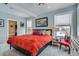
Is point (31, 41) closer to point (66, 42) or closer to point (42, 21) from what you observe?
point (42, 21)

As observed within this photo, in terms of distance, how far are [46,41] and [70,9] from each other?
726 millimetres

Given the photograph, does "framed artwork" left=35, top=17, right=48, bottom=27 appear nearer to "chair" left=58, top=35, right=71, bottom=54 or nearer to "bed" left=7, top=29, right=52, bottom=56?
"bed" left=7, top=29, right=52, bottom=56

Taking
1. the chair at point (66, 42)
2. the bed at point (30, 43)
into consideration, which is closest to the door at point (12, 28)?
the bed at point (30, 43)

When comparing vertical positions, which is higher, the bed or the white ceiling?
the white ceiling

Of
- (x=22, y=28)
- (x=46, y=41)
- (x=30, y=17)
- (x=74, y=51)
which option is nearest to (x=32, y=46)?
(x=46, y=41)

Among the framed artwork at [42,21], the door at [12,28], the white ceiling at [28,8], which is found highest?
the white ceiling at [28,8]

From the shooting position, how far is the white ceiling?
1.93 metres

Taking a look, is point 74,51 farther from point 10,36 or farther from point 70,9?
point 10,36

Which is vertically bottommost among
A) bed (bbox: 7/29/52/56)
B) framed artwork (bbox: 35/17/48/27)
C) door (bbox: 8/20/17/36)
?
bed (bbox: 7/29/52/56)

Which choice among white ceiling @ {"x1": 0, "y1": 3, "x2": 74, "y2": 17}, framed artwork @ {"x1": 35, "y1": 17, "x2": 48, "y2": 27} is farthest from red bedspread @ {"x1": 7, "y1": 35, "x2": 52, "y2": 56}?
white ceiling @ {"x1": 0, "y1": 3, "x2": 74, "y2": 17}

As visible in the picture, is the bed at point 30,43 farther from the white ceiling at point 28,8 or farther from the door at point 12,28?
the white ceiling at point 28,8

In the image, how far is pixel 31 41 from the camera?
1859mm

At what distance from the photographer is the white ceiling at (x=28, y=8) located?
6.32 ft

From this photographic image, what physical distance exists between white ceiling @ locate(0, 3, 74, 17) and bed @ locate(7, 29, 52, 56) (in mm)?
404
